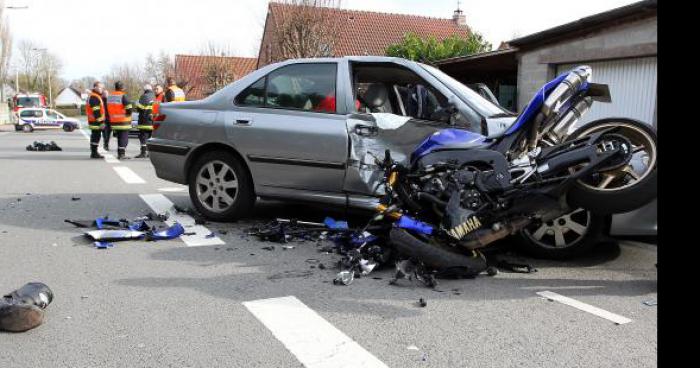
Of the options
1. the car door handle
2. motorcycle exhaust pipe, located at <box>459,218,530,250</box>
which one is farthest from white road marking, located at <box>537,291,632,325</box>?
the car door handle

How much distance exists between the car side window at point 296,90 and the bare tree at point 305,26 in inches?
571

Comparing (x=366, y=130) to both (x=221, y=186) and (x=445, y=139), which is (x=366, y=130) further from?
(x=221, y=186)

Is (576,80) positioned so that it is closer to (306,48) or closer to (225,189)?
(225,189)

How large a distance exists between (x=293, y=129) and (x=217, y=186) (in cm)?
112

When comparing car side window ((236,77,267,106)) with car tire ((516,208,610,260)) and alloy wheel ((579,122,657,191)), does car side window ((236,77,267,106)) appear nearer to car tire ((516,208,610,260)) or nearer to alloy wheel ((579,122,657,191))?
car tire ((516,208,610,260))

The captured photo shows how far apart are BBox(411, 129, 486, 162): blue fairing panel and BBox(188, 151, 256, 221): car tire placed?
198cm

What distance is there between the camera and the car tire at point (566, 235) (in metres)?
4.70

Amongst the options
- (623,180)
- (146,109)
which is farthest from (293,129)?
(146,109)

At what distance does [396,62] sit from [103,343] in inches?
149

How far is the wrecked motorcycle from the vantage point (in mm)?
4195

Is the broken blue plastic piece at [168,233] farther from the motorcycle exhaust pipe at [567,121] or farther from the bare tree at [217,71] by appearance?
the bare tree at [217,71]

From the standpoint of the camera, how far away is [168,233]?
18.9 ft

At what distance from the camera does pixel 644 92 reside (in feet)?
32.1

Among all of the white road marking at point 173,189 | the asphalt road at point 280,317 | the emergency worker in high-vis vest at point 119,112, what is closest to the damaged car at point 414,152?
the asphalt road at point 280,317
